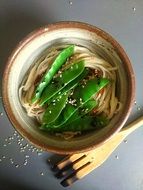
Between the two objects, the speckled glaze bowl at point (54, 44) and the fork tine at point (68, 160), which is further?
the fork tine at point (68, 160)

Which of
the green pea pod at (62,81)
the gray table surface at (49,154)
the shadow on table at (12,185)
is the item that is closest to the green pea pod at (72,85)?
the green pea pod at (62,81)

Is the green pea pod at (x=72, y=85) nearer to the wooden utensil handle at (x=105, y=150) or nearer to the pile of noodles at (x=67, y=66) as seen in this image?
the pile of noodles at (x=67, y=66)

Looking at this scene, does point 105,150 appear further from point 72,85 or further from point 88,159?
point 72,85

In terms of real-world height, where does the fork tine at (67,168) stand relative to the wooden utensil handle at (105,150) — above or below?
above

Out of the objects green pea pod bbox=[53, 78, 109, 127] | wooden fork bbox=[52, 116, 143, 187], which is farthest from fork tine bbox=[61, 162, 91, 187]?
green pea pod bbox=[53, 78, 109, 127]

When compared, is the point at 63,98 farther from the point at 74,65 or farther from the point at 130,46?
the point at 130,46

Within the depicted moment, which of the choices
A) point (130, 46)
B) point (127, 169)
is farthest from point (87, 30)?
point (127, 169)
